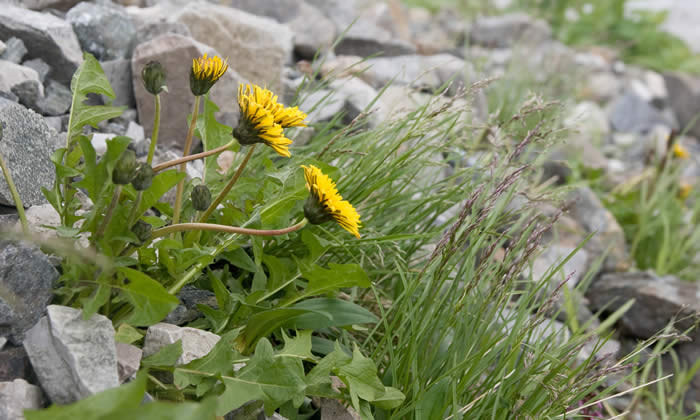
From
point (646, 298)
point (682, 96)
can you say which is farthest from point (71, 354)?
point (682, 96)

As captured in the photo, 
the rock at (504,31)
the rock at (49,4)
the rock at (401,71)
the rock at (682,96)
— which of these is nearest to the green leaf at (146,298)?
the rock at (49,4)

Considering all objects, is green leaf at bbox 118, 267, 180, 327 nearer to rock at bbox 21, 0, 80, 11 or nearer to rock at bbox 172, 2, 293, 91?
rock at bbox 172, 2, 293, 91

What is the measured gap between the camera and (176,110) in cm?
207

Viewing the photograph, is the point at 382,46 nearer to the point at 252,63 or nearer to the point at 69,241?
the point at 252,63

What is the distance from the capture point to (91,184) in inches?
45.5

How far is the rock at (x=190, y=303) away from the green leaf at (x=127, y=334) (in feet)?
0.50

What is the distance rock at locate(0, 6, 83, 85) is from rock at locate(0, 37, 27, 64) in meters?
0.03

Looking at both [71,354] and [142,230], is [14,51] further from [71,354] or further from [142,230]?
[71,354]

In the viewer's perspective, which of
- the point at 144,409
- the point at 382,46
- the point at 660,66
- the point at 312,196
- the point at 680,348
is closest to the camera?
the point at 144,409

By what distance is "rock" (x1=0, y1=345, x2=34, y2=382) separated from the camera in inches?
39.8

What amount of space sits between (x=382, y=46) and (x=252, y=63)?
1.21m

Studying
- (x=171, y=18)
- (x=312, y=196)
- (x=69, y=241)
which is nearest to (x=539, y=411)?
(x=312, y=196)

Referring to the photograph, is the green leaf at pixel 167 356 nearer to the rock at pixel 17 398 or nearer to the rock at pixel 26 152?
the rock at pixel 17 398

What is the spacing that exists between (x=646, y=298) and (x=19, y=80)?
8.24 ft
